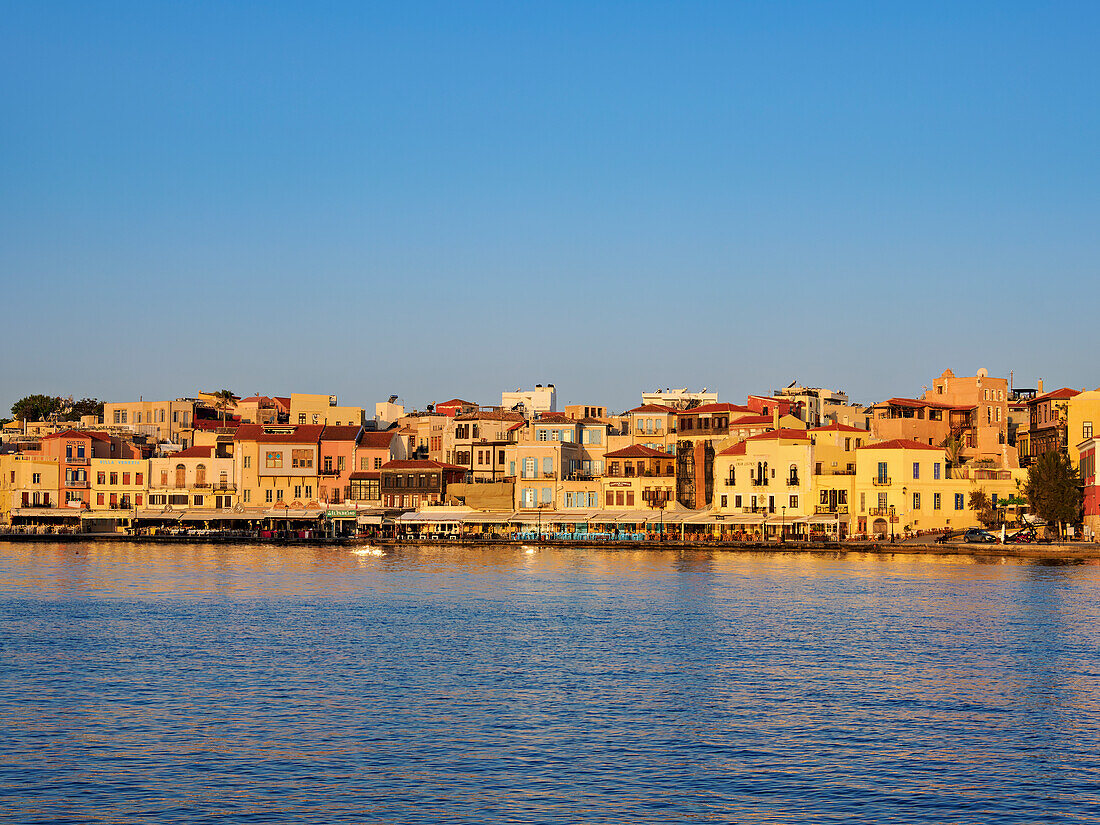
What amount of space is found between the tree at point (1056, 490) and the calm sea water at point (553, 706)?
2610 centimetres

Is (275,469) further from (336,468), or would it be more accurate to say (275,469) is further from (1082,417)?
(1082,417)

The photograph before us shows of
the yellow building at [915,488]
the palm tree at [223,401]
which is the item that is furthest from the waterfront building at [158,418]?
the yellow building at [915,488]

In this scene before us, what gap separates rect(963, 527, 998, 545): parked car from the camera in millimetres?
83500

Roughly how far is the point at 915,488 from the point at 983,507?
4457mm

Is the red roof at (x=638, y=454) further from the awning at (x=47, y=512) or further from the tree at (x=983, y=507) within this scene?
the awning at (x=47, y=512)

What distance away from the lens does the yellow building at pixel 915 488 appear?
87.9 meters

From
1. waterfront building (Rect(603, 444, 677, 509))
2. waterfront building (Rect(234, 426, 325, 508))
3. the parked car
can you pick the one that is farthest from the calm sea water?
waterfront building (Rect(234, 426, 325, 508))

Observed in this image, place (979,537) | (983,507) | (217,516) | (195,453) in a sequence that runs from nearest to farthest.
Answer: (979,537)
(983,507)
(217,516)
(195,453)

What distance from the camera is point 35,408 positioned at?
481 ft

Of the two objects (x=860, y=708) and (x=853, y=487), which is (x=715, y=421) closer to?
(x=853, y=487)

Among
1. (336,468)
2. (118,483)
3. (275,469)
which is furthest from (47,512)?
(336,468)

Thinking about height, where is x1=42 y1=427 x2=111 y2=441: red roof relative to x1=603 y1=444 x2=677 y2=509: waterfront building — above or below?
above

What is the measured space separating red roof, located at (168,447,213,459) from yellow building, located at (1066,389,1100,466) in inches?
2480

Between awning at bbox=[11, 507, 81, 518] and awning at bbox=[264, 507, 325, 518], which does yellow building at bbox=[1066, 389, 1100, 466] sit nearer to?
awning at bbox=[264, 507, 325, 518]
